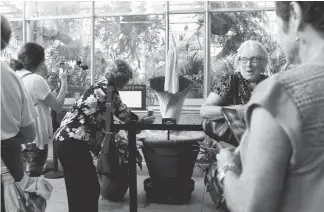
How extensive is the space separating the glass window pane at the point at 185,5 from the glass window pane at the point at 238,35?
33 centimetres

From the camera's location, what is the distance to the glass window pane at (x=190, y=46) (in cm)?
715

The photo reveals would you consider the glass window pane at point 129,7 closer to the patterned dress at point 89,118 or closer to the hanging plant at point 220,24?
the hanging plant at point 220,24

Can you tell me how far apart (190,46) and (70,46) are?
2.69 m

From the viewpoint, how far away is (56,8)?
787cm

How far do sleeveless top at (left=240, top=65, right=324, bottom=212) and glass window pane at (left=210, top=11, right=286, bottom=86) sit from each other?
6177 mm

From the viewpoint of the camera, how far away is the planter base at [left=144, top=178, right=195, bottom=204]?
4.50 m

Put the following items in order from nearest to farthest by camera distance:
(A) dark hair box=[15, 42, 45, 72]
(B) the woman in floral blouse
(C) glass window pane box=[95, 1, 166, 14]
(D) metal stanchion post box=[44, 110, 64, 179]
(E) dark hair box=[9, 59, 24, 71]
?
(B) the woman in floral blouse
(A) dark hair box=[15, 42, 45, 72]
(E) dark hair box=[9, 59, 24, 71]
(D) metal stanchion post box=[44, 110, 64, 179]
(C) glass window pane box=[95, 1, 166, 14]

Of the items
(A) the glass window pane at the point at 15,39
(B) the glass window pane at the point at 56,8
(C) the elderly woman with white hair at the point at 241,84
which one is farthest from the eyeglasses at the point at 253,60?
(A) the glass window pane at the point at 15,39

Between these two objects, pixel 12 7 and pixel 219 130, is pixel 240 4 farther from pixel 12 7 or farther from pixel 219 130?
pixel 219 130

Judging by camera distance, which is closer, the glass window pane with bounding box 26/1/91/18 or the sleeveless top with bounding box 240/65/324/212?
the sleeveless top with bounding box 240/65/324/212

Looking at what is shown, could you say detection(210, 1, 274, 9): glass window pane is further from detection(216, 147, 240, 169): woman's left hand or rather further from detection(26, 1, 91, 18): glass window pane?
detection(216, 147, 240, 169): woman's left hand

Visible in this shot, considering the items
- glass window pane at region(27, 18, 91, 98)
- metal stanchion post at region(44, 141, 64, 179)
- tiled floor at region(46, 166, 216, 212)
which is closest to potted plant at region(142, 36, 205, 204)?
tiled floor at region(46, 166, 216, 212)

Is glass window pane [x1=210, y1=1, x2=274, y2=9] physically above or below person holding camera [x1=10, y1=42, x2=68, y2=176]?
above

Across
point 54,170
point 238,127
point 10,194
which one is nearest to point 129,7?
point 54,170
